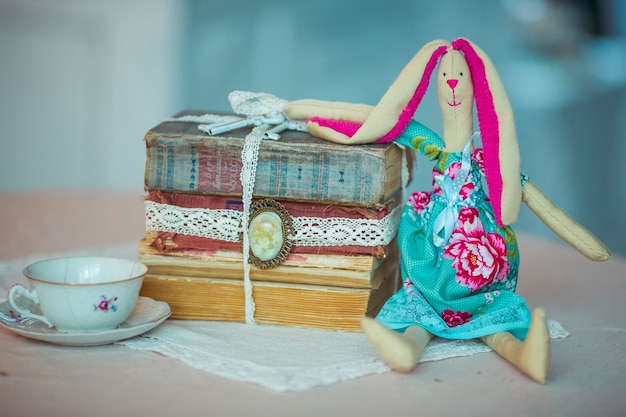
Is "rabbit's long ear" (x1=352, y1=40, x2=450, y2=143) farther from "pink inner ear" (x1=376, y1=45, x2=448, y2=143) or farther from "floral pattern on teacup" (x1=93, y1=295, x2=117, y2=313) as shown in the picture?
"floral pattern on teacup" (x1=93, y1=295, x2=117, y2=313)

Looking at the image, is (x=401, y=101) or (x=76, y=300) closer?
(x=76, y=300)

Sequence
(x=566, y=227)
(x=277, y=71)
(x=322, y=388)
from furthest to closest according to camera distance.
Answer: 1. (x=277, y=71)
2. (x=566, y=227)
3. (x=322, y=388)

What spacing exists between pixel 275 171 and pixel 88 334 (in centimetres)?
27

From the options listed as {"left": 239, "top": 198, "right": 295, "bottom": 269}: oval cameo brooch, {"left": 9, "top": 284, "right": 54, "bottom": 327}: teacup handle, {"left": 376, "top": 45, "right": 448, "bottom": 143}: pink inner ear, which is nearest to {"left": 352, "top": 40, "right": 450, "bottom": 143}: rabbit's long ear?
{"left": 376, "top": 45, "right": 448, "bottom": 143}: pink inner ear

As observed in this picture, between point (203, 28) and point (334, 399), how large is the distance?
8.14 ft

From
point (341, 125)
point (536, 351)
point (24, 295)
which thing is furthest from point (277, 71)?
point (536, 351)

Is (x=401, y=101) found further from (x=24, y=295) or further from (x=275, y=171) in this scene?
(x=24, y=295)

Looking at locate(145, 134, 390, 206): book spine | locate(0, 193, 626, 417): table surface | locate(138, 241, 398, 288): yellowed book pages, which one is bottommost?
locate(0, 193, 626, 417): table surface

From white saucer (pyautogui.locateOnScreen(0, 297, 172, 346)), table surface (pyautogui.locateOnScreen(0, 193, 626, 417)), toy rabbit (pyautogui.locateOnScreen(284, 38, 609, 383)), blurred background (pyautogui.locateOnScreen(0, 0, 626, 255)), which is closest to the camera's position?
table surface (pyautogui.locateOnScreen(0, 193, 626, 417))

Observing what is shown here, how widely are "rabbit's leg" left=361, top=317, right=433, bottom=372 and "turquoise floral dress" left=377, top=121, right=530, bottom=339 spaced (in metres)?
0.11

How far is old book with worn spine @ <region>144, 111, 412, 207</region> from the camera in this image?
83 cm

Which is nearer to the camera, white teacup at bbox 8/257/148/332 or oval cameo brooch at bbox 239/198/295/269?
white teacup at bbox 8/257/148/332

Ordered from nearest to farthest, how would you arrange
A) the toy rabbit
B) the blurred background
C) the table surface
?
the table surface < the toy rabbit < the blurred background

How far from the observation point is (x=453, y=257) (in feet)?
2.78
